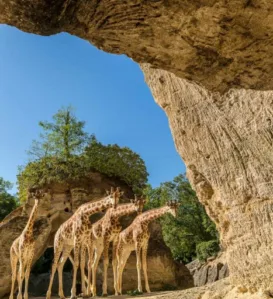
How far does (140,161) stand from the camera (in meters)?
22.9

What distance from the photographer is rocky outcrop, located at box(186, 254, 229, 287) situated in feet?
58.2

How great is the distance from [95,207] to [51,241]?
6.53 metres

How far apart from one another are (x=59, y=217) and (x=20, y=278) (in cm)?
621

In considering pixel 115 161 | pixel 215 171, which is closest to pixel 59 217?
pixel 115 161

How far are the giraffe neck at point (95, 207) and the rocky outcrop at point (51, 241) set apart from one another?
4228mm

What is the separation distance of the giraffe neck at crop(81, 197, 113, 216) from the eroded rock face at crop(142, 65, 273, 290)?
4.98 meters

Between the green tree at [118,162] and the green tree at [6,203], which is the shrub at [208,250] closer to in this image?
the green tree at [118,162]

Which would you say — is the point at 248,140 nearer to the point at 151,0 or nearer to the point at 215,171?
the point at 215,171

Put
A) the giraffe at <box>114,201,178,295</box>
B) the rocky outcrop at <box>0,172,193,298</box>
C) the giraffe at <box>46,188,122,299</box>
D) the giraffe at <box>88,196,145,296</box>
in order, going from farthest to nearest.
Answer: the rocky outcrop at <box>0,172,193,298</box>, the giraffe at <box>114,201,178,295</box>, the giraffe at <box>88,196,145,296</box>, the giraffe at <box>46,188,122,299</box>

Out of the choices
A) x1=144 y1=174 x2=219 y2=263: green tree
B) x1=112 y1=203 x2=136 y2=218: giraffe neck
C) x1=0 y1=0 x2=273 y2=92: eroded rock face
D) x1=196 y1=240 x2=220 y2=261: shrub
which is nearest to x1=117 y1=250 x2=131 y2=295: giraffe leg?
x1=112 y1=203 x2=136 y2=218: giraffe neck

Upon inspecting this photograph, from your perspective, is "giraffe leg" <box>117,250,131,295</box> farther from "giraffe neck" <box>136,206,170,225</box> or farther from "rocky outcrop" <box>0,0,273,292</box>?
"rocky outcrop" <box>0,0,273,292</box>

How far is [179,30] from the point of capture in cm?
286

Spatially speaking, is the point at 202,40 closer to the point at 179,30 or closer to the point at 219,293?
the point at 179,30

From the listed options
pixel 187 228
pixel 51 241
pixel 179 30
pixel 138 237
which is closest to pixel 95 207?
pixel 138 237
